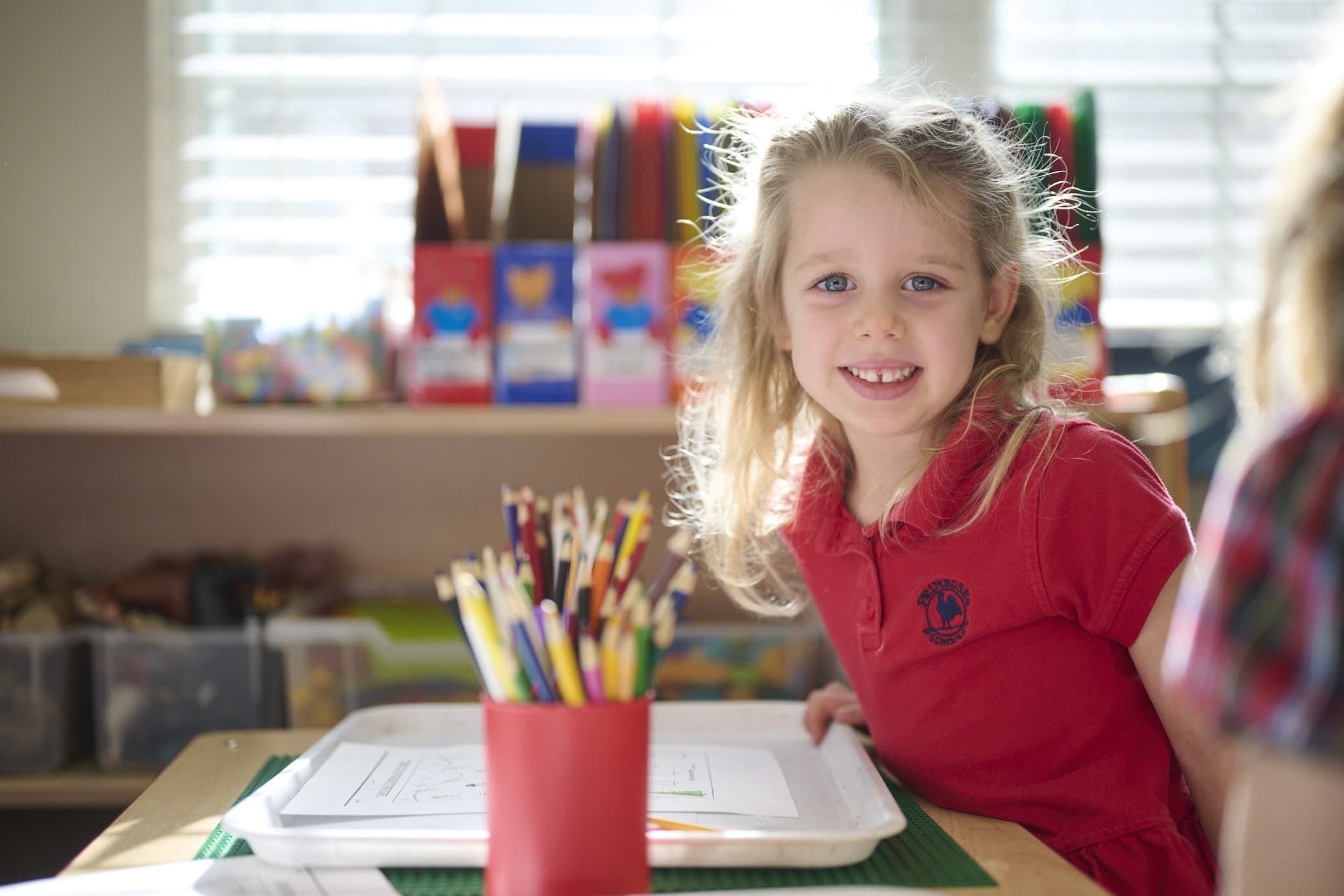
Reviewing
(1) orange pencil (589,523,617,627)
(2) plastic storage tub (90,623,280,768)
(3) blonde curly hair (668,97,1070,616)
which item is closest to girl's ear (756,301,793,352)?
(3) blonde curly hair (668,97,1070,616)

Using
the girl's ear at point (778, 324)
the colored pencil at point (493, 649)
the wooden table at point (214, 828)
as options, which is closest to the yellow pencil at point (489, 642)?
the colored pencil at point (493, 649)

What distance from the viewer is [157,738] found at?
1311 mm

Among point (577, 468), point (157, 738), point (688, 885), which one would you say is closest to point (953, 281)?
point (688, 885)

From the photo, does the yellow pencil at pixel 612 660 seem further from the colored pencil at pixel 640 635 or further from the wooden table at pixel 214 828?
the wooden table at pixel 214 828

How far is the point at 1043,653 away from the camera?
793 millimetres

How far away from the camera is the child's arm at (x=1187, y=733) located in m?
0.72

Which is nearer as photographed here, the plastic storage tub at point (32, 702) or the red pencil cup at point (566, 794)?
the red pencil cup at point (566, 794)

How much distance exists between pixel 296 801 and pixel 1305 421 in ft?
1.82

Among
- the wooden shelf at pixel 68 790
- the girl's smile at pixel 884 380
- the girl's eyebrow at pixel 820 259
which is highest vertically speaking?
the girl's eyebrow at pixel 820 259

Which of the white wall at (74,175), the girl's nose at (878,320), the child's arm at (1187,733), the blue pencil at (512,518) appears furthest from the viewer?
the white wall at (74,175)

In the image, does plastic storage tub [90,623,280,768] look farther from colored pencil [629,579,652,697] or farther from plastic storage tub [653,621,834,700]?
colored pencil [629,579,652,697]

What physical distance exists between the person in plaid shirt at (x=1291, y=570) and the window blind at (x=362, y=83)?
1346mm

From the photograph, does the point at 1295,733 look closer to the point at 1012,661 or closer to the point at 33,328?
the point at 1012,661

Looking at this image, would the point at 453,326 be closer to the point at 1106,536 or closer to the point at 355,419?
the point at 355,419
